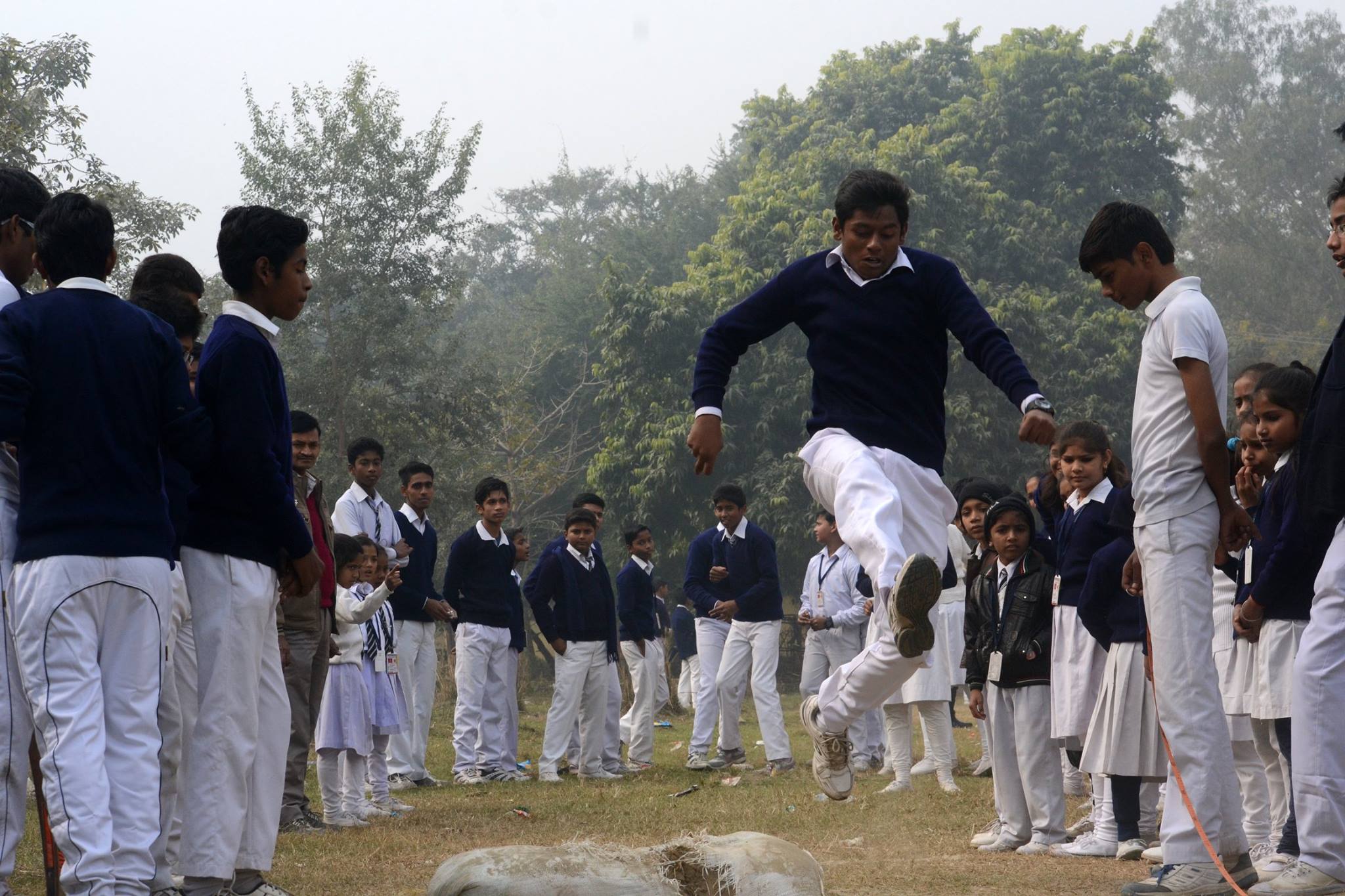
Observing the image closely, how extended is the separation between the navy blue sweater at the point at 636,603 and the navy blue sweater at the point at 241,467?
939 cm

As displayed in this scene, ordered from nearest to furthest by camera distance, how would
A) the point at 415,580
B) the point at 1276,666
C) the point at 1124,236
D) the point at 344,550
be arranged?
the point at 1124,236
the point at 1276,666
the point at 344,550
the point at 415,580

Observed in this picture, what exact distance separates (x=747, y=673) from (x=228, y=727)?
29.8 feet

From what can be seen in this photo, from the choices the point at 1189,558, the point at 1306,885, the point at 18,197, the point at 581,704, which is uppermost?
the point at 18,197

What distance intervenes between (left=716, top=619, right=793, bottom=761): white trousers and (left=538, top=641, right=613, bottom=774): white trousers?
1280 millimetres

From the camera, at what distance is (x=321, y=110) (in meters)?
27.7

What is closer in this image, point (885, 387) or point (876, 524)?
point (876, 524)

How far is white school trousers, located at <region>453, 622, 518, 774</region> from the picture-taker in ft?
39.5

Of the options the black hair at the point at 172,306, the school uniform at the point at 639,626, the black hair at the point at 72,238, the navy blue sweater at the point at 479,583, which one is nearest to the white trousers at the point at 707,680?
the school uniform at the point at 639,626

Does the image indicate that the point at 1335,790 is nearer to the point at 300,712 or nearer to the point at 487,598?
the point at 300,712

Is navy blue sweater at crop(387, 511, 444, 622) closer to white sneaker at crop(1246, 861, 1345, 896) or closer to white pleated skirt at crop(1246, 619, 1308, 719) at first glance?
white pleated skirt at crop(1246, 619, 1308, 719)

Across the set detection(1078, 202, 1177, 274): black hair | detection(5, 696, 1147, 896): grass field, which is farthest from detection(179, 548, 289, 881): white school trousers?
detection(1078, 202, 1177, 274): black hair

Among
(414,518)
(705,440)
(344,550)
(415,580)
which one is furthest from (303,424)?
(705,440)

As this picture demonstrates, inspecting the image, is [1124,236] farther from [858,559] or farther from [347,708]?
[347,708]

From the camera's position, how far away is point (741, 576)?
13.4 meters
